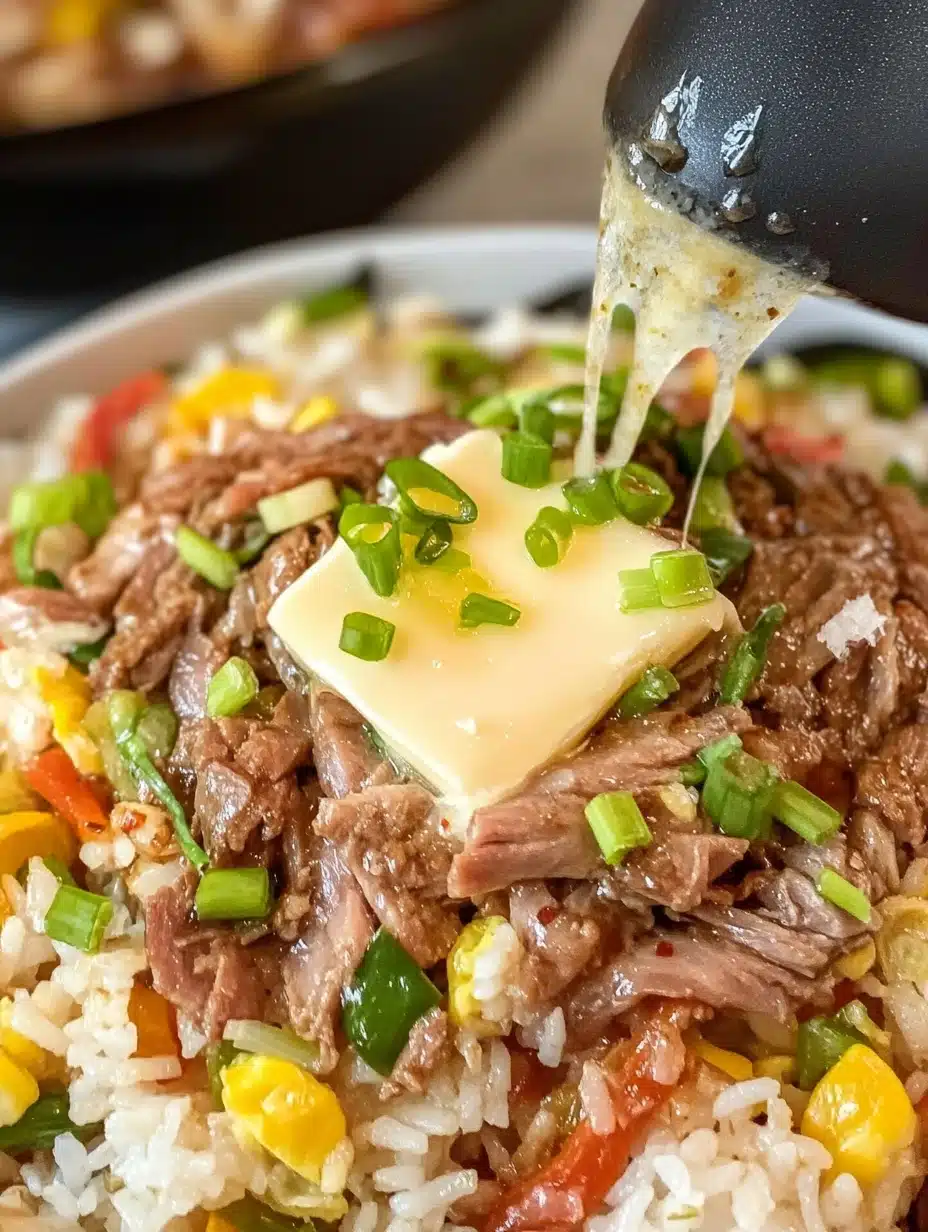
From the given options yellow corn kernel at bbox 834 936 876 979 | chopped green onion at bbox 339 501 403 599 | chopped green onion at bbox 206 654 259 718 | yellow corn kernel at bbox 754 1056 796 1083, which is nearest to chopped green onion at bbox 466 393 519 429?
chopped green onion at bbox 339 501 403 599

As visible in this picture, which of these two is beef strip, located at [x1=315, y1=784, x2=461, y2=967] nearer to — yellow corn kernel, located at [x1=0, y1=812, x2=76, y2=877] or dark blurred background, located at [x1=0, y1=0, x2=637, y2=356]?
yellow corn kernel, located at [x1=0, y1=812, x2=76, y2=877]

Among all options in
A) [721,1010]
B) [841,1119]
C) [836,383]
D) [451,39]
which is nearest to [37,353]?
[451,39]

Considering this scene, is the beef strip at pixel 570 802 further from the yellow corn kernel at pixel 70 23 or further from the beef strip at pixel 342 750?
the yellow corn kernel at pixel 70 23

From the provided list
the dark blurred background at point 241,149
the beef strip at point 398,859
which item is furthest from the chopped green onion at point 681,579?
the dark blurred background at point 241,149

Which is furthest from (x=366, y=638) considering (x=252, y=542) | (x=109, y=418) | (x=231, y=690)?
(x=109, y=418)

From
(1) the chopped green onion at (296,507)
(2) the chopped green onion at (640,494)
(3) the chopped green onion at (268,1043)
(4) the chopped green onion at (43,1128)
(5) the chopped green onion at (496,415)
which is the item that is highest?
(2) the chopped green onion at (640,494)

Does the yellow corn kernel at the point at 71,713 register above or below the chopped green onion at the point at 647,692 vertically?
below

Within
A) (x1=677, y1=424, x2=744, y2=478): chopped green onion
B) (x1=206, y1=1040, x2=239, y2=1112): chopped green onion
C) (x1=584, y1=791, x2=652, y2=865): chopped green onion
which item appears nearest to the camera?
(x1=584, y1=791, x2=652, y2=865): chopped green onion
